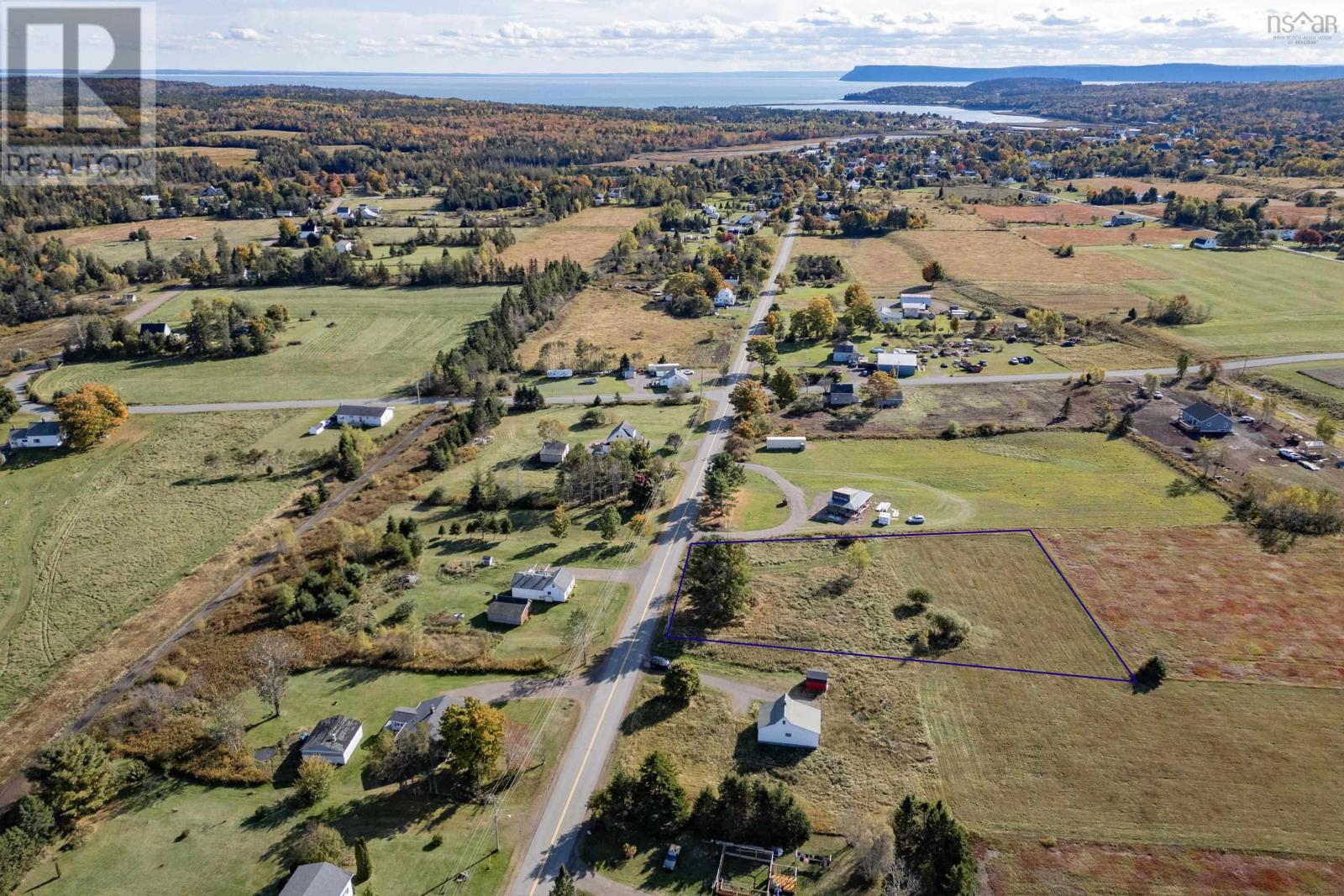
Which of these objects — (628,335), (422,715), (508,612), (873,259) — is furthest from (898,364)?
(422,715)

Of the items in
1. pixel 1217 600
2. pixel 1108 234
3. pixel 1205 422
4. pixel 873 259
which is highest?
pixel 1108 234

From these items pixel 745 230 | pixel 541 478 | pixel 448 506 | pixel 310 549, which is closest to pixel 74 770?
pixel 310 549

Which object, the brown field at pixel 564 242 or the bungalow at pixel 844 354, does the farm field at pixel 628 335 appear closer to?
the bungalow at pixel 844 354

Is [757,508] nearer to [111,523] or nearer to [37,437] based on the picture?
[111,523]

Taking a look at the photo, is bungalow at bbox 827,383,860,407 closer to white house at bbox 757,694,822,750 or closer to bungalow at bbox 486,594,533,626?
bungalow at bbox 486,594,533,626

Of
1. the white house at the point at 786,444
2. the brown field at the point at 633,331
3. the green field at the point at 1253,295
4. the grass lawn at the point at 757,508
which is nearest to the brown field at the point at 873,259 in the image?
the brown field at the point at 633,331

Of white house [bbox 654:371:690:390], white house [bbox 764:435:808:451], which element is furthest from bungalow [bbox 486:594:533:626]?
white house [bbox 654:371:690:390]
